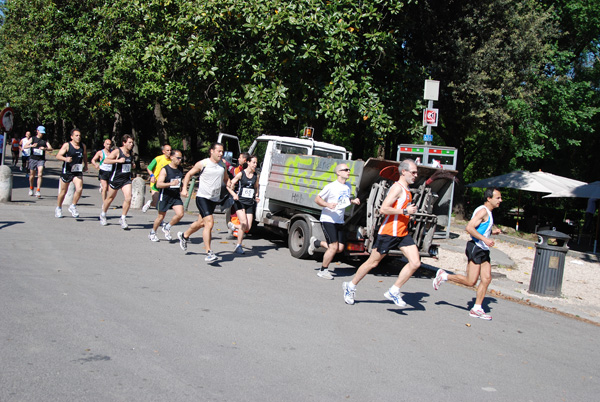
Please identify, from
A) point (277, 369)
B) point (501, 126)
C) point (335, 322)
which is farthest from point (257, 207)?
point (501, 126)

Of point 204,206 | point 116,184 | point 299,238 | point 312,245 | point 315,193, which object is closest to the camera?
point 204,206

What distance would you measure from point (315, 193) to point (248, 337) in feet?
17.1

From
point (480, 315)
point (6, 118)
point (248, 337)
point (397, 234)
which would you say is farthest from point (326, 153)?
point (6, 118)

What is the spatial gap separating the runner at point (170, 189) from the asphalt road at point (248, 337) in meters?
1.13

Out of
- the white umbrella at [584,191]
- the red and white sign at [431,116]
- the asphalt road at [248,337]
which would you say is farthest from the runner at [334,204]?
the white umbrella at [584,191]

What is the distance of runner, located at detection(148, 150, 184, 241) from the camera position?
1061cm

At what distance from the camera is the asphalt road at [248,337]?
4.51 metres

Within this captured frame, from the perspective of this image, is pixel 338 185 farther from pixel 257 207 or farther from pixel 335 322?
pixel 257 207

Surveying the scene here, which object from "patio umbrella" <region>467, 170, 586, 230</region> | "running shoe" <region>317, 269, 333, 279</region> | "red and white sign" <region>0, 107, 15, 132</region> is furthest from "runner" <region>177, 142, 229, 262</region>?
"patio umbrella" <region>467, 170, 586, 230</region>

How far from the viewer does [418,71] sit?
18219mm

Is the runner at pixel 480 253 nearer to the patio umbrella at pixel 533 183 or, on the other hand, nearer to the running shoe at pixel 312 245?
the running shoe at pixel 312 245

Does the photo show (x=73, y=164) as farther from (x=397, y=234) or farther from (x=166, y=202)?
(x=397, y=234)

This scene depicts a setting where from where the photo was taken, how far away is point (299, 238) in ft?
35.9

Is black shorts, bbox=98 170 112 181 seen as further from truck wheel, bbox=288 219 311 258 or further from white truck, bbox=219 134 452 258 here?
truck wheel, bbox=288 219 311 258
